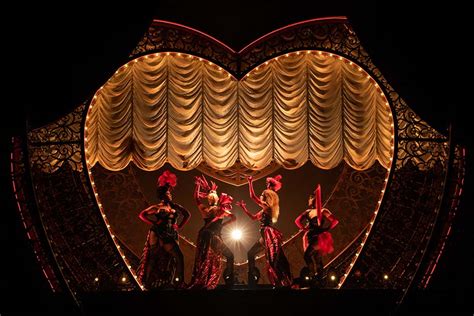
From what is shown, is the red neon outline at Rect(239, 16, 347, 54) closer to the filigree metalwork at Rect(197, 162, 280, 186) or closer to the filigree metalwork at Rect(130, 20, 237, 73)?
the filigree metalwork at Rect(130, 20, 237, 73)

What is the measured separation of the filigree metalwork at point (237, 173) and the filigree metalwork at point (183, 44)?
1.45m

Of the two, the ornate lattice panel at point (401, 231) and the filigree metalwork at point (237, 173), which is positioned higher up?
the filigree metalwork at point (237, 173)

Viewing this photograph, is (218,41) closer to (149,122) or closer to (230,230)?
(149,122)

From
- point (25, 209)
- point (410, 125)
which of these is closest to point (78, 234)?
point (25, 209)

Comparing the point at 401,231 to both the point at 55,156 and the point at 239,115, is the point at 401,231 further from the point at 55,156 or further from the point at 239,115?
the point at 55,156

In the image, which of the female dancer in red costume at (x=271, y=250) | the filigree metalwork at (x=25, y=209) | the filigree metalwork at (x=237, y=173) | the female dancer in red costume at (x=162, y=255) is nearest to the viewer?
the filigree metalwork at (x=25, y=209)

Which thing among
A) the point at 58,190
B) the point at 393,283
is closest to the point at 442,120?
the point at 393,283

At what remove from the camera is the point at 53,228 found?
796 cm

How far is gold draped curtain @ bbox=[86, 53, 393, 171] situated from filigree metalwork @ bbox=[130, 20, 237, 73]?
0.31 feet

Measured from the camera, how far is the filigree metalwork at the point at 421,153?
25.9 feet

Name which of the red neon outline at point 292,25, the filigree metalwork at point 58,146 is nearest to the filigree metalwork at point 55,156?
the filigree metalwork at point 58,146

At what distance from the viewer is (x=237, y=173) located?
9.19 meters

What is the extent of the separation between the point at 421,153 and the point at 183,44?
92.9 inches

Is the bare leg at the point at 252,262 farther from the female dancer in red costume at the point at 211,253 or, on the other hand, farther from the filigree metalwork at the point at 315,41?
the filigree metalwork at the point at 315,41
